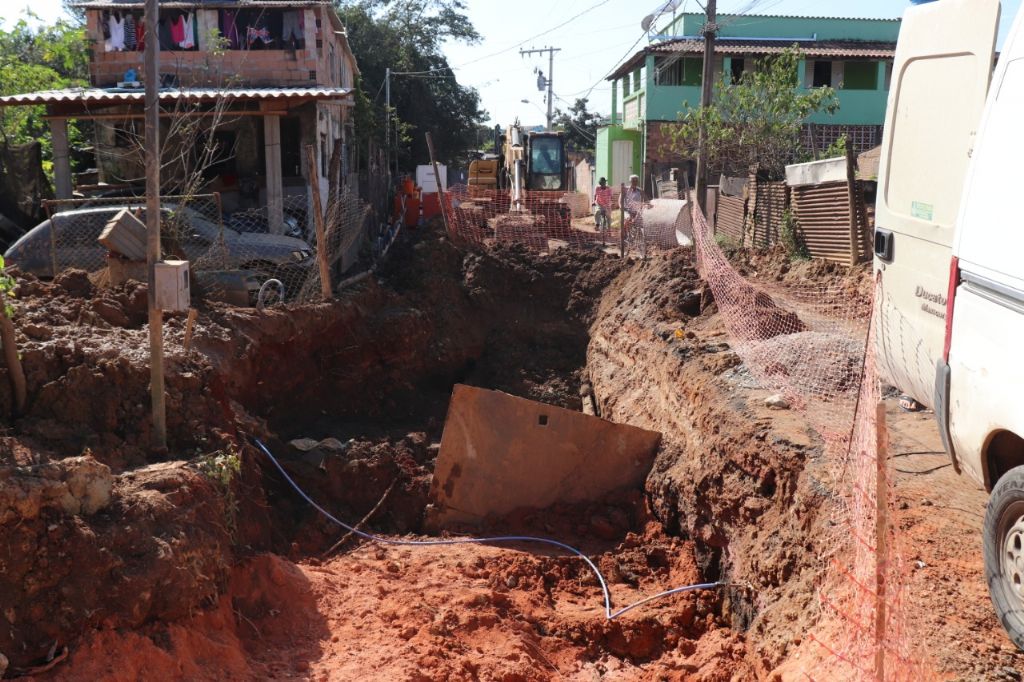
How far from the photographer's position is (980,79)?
529cm

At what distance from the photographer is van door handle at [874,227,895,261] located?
605cm

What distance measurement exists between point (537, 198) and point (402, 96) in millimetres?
22601

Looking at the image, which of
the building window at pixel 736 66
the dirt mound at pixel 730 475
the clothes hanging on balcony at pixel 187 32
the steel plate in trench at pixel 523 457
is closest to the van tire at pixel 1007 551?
the dirt mound at pixel 730 475

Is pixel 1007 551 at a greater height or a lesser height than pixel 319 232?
lesser

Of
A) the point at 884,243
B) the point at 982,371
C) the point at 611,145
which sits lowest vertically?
the point at 982,371

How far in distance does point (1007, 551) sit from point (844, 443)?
220 centimetres

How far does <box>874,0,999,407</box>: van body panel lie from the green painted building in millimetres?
26657

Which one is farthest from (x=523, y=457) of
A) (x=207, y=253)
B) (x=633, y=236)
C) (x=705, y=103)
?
(x=705, y=103)

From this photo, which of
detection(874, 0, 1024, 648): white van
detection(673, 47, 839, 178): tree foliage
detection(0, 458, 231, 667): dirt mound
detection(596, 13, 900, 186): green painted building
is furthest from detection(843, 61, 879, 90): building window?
detection(0, 458, 231, 667): dirt mound

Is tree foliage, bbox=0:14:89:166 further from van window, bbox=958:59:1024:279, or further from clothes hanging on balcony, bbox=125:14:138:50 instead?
van window, bbox=958:59:1024:279

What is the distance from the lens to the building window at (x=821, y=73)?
117 feet

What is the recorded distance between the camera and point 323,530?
27.9ft

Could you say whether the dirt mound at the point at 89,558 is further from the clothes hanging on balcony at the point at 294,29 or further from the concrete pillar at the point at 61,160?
the clothes hanging on balcony at the point at 294,29

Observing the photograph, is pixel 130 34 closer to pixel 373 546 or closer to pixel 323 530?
pixel 323 530
